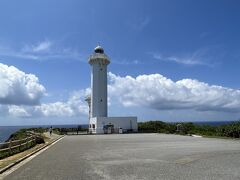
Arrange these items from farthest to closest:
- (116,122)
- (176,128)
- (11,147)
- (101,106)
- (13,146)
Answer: (176,128)
(101,106)
(116,122)
(13,146)
(11,147)

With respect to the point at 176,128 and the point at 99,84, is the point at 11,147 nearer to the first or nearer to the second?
the point at 99,84

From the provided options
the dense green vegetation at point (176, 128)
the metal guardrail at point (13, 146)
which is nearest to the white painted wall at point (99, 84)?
the dense green vegetation at point (176, 128)

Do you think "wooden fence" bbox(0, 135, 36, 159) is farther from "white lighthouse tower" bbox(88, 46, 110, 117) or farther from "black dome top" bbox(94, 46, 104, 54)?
"black dome top" bbox(94, 46, 104, 54)

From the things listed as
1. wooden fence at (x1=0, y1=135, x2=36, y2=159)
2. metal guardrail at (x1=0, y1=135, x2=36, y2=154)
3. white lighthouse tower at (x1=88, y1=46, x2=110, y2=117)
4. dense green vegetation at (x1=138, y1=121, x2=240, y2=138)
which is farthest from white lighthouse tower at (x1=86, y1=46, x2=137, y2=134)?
wooden fence at (x1=0, y1=135, x2=36, y2=159)

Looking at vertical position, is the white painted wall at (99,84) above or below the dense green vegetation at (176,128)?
above

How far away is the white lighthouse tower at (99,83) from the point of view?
5353cm

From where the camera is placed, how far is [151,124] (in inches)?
2336

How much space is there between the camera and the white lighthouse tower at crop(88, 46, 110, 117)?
176ft

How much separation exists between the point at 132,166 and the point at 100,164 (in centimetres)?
147

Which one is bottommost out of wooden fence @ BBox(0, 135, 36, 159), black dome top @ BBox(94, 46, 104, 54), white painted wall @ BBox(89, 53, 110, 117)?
wooden fence @ BBox(0, 135, 36, 159)

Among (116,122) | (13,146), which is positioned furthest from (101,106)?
(13,146)

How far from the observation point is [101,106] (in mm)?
53594

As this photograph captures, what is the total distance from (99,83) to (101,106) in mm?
3833

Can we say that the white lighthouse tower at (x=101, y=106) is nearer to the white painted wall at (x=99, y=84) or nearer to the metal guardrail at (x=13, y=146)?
the white painted wall at (x=99, y=84)
